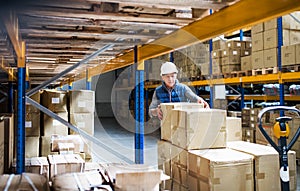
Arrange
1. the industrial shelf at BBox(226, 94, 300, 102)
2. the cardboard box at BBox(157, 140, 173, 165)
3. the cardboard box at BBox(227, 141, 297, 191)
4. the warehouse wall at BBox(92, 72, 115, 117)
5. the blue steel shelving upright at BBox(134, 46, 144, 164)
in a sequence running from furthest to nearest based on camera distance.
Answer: the warehouse wall at BBox(92, 72, 115, 117)
the industrial shelf at BBox(226, 94, 300, 102)
the blue steel shelving upright at BBox(134, 46, 144, 164)
the cardboard box at BBox(157, 140, 173, 165)
the cardboard box at BBox(227, 141, 297, 191)

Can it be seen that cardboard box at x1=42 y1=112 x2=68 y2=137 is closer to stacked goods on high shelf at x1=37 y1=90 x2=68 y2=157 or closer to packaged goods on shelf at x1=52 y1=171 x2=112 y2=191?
stacked goods on high shelf at x1=37 y1=90 x2=68 y2=157

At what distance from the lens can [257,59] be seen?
6.75m

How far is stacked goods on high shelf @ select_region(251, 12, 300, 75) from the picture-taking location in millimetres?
6207

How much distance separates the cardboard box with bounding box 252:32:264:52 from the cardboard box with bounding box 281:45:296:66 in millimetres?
712

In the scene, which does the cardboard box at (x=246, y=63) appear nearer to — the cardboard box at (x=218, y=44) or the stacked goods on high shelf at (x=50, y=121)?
the cardboard box at (x=218, y=44)

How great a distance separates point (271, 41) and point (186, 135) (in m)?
3.83

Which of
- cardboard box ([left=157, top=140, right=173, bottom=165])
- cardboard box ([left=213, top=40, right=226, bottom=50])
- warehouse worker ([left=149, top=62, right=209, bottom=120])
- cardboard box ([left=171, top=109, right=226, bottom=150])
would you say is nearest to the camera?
cardboard box ([left=171, top=109, right=226, bottom=150])

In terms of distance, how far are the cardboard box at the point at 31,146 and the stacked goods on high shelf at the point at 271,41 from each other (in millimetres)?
4555

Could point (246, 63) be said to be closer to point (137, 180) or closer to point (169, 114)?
point (169, 114)

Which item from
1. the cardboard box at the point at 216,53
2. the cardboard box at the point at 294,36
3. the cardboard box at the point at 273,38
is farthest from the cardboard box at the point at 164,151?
the cardboard box at the point at 216,53

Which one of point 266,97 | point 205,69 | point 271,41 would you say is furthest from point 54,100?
point 266,97

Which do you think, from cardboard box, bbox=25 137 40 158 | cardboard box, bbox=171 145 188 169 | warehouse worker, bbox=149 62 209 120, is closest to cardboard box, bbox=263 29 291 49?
warehouse worker, bbox=149 62 209 120

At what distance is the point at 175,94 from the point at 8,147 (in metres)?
2.59

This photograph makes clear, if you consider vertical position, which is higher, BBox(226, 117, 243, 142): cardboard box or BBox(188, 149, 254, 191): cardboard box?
BBox(226, 117, 243, 142): cardboard box
